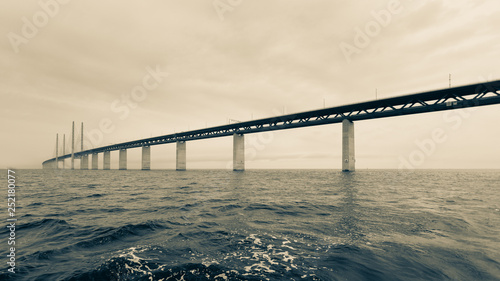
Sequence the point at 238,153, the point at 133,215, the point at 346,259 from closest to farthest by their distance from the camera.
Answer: the point at 346,259, the point at 133,215, the point at 238,153

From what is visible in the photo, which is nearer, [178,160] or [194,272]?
[194,272]

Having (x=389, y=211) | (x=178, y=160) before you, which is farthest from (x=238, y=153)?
(x=389, y=211)

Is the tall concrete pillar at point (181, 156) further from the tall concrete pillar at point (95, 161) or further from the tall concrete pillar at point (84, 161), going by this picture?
the tall concrete pillar at point (84, 161)

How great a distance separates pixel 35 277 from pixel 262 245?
524 cm

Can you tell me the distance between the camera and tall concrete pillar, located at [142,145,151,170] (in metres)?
117

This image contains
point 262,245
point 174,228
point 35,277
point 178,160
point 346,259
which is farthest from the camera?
point 178,160

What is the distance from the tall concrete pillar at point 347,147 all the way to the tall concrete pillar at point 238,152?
120ft

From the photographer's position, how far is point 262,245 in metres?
6.67

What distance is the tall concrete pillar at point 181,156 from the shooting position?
100688 millimetres

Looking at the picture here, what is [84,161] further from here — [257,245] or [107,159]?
[257,245]

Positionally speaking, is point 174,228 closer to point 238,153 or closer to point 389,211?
point 389,211

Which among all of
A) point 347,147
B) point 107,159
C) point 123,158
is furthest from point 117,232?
point 107,159

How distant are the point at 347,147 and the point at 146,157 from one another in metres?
99.7

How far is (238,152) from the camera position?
86062 mm
